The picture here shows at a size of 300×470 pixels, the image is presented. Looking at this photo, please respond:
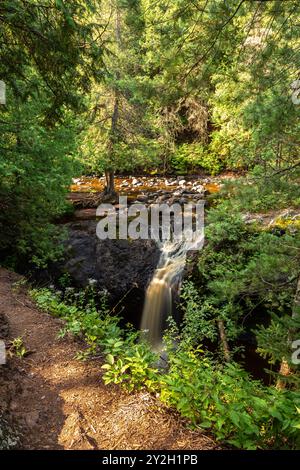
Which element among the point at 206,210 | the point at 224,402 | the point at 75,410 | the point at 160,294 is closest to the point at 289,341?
the point at 224,402

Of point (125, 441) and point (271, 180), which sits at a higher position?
point (271, 180)

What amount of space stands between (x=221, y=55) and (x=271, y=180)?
1.80m

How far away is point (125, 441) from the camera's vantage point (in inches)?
120

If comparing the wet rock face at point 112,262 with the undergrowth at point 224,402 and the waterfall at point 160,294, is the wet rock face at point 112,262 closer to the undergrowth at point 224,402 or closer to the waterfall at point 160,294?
the waterfall at point 160,294

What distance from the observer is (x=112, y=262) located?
11.7 meters

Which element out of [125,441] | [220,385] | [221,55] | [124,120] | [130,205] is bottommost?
[125,441]

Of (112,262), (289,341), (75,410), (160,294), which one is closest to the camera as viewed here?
(75,410)

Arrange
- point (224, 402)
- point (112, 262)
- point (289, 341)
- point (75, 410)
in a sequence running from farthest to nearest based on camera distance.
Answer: point (112, 262) → point (289, 341) → point (75, 410) → point (224, 402)

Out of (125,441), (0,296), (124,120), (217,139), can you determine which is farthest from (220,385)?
(217,139)

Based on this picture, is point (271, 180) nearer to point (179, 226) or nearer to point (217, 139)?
point (179, 226)

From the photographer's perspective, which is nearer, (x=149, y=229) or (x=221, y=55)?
(x=221, y=55)

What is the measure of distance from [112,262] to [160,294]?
76.0 inches

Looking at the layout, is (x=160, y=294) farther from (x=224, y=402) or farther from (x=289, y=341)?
(x=224, y=402)

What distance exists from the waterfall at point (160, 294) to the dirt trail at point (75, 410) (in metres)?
6.28
